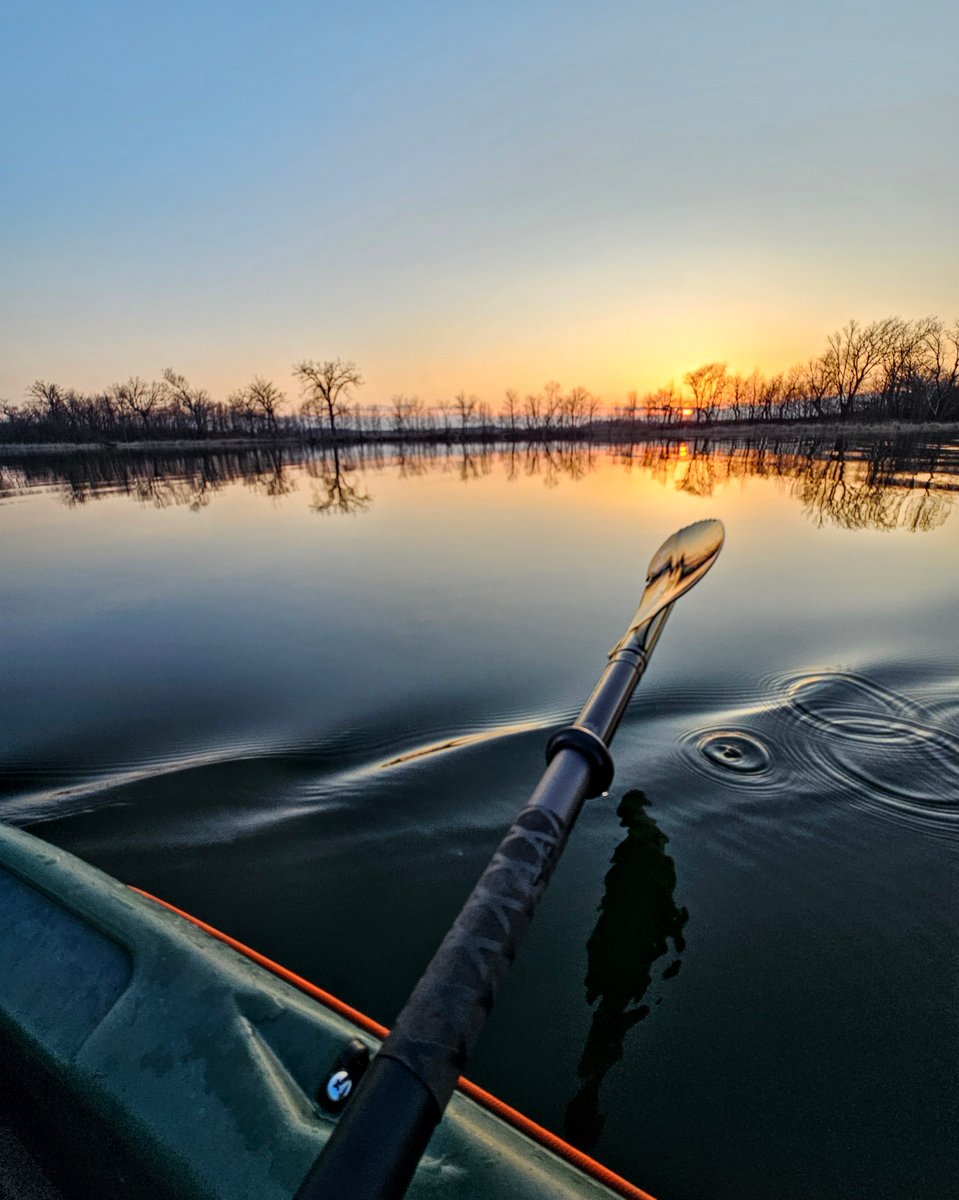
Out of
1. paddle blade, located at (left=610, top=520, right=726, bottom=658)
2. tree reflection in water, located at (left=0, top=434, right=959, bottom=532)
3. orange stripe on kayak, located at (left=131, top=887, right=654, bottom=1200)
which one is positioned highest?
paddle blade, located at (left=610, top=520, right=726, bottom=658)

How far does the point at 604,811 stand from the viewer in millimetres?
2807

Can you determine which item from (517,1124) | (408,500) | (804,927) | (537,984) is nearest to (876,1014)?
(804,927)

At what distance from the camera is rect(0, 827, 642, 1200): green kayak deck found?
0.96 m

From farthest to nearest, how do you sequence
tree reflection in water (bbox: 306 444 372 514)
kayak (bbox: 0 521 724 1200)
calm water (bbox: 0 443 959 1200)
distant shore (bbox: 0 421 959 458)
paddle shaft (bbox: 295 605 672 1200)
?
distant shore (bbox: 0 421 959 458) < tree reflection in water (bbox: 306 444 372 514) < calm water (bbox: 0 443 959 1200) < kayak (bbox: 0 521 724 1200) < paddle shaft (bbox: 295 605 672 1200)

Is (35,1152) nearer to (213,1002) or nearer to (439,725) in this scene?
(213,1002)

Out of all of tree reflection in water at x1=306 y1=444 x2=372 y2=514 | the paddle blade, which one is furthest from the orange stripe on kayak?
tree reflection in water at x1=306 y1=444 x2=372 y2=514

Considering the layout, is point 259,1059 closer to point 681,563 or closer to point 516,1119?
point 516,1119

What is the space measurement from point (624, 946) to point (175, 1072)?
166 centimetres

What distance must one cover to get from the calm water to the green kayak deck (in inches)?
28.6

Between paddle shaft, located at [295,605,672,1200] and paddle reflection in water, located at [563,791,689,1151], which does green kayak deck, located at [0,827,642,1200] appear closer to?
paddle shaft, located at [295,605,672,1200]

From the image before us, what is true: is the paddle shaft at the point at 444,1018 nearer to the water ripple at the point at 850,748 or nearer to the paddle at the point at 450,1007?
the paddle at the point at 450,1007

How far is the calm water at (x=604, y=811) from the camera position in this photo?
1.58m

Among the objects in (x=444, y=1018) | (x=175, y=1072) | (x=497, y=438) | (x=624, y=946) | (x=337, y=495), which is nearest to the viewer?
(x=444, y=1018)

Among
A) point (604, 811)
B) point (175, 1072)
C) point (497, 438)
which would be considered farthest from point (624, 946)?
point (497, 438)
